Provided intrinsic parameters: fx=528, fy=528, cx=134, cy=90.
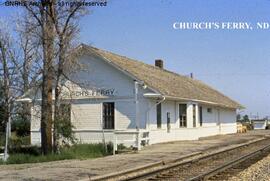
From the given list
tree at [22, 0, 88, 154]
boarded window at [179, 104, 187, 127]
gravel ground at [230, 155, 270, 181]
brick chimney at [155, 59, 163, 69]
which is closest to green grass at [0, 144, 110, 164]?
tree at [22, 0, 88, 154]

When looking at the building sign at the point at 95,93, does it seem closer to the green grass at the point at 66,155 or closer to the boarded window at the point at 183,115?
the green grass at the point at 66,155

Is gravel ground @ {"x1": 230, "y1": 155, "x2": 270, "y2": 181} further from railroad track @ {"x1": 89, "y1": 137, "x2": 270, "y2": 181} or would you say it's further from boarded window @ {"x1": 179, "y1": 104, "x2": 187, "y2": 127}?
boarded window @ {"x1": 179, "y1": 104, "x2": 187, "y2": 127}

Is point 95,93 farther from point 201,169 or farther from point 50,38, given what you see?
point 201,169

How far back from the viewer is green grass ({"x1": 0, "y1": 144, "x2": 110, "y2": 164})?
19.9 m

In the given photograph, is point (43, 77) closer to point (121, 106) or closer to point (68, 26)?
point (68, 26)

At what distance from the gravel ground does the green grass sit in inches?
284

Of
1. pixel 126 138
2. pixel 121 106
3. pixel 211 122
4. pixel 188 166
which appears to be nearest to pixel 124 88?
pixel 121 106

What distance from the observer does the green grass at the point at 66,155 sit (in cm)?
1992

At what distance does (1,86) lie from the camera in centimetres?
2178

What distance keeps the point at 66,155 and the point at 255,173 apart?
857 centimetres

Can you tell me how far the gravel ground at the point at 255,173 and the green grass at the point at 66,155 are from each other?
23.7 feet

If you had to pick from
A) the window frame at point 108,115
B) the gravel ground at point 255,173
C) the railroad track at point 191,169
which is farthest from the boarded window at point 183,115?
Result: the gravel ground at point 255,173

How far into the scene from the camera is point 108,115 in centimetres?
2970

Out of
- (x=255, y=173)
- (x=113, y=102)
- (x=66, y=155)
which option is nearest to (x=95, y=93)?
(x=113, y=102)
